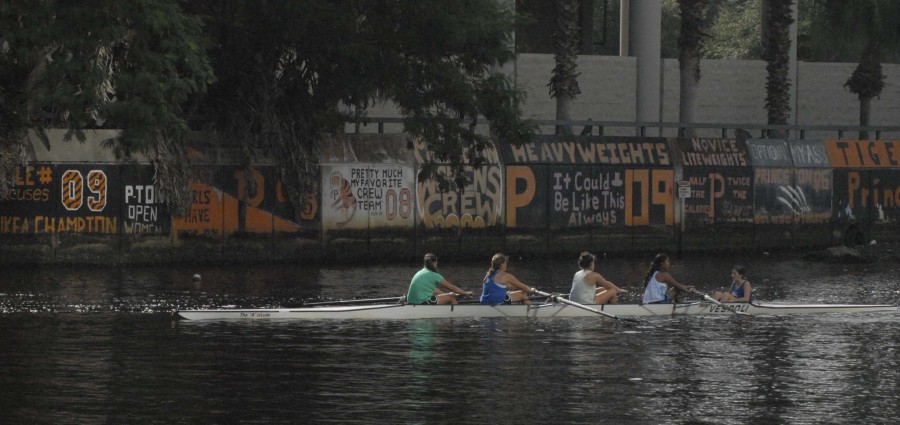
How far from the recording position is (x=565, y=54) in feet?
158

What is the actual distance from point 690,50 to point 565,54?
5500 mm

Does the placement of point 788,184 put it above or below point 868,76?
below

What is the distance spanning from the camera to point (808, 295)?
3509 cm

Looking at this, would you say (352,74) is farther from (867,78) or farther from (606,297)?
(867,78)

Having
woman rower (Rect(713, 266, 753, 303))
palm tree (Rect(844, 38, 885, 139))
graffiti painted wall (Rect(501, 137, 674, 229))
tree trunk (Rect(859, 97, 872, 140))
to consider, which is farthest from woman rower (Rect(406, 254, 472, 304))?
tree trunk (Rect(859, 97, 872, 140))

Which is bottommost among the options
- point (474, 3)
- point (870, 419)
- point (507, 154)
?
point (870, 419)

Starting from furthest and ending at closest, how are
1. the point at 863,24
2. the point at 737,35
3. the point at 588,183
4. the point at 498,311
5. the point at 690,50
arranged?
the point at 737,35, the point at 863,24, the point at 690,50, the point at 588,183, the point at 498,311

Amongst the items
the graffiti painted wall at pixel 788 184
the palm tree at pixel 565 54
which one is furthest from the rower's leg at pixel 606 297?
the graffiti painted wall at pixel 788 184

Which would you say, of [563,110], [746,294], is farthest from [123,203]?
[746,294]

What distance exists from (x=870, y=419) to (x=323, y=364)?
25.4ft

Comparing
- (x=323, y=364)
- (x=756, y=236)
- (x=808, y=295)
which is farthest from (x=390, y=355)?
(x=756, y=236)

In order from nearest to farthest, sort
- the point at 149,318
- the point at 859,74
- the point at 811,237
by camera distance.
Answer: the point at 149,318 → the point at 811,237 → the point at 859,74

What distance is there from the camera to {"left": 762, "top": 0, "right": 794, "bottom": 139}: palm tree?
171 feet

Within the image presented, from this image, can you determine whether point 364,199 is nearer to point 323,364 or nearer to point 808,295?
point 808,295
